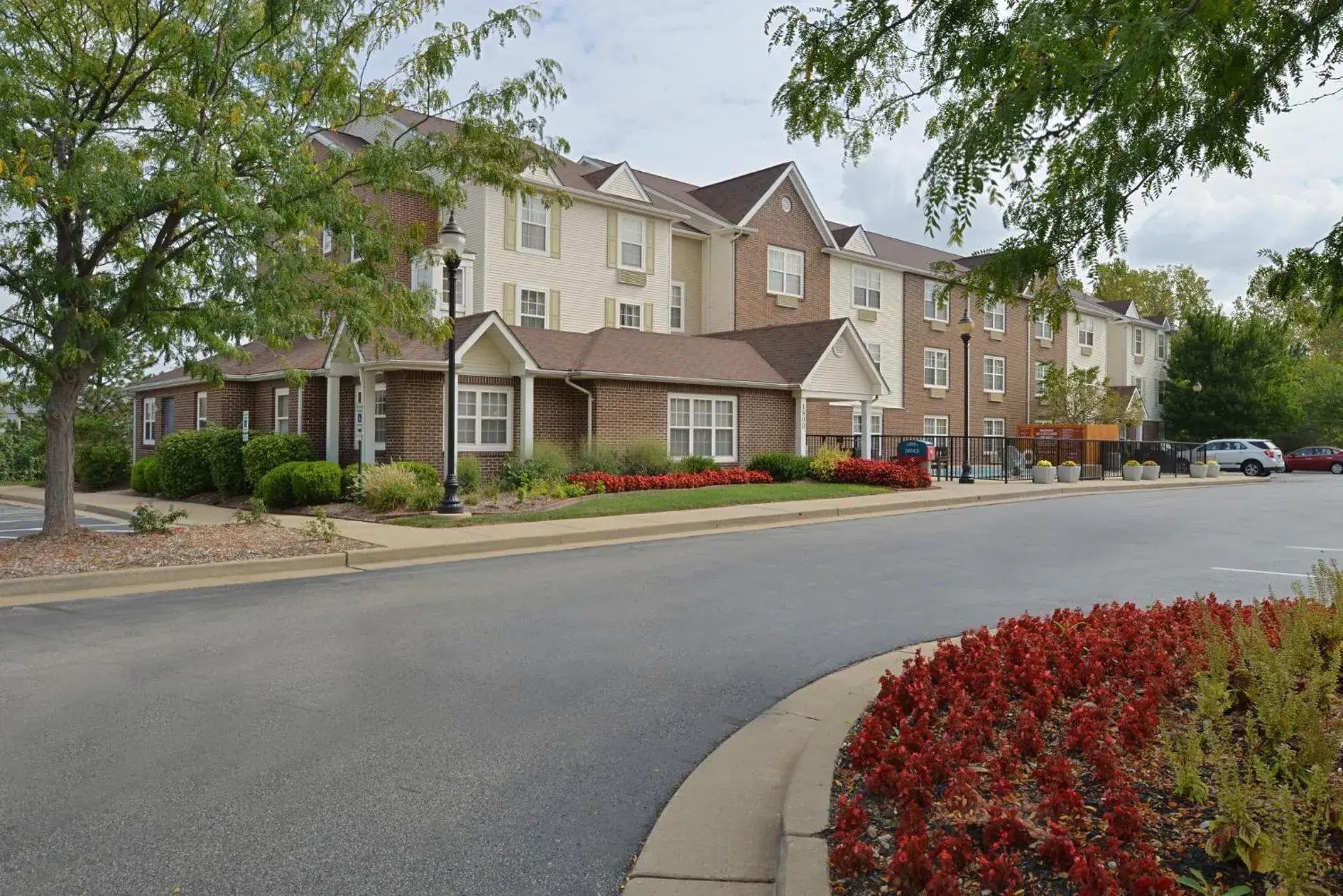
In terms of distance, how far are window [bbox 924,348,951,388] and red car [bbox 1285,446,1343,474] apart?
1938cm

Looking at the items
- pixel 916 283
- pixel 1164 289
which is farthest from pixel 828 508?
pixel 1164 289

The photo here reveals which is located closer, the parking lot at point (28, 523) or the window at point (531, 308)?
the parking lot at point (28, 523)

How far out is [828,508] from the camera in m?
19.6

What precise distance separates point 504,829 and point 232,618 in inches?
227

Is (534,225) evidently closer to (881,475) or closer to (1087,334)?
(881,475)

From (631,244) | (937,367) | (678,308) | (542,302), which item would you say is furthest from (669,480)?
(937,367)

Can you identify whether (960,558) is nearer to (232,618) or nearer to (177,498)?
(232,618)

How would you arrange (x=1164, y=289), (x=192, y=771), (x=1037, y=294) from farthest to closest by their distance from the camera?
(x=1164, y=289) → (x=1037, y=294) → (x=192, y=771)

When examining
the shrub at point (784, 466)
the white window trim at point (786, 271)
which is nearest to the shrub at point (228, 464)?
the shrub at point (784, 466)

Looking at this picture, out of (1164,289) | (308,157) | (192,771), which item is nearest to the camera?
(192,771)

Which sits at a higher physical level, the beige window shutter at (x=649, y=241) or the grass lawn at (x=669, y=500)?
the beige window shutter at (x=649, y=241)

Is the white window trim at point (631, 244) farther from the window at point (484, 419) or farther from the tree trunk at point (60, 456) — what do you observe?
the tree trunk at point (60, 456)

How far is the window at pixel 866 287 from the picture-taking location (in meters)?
39.0

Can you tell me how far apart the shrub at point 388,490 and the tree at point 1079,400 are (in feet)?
121
